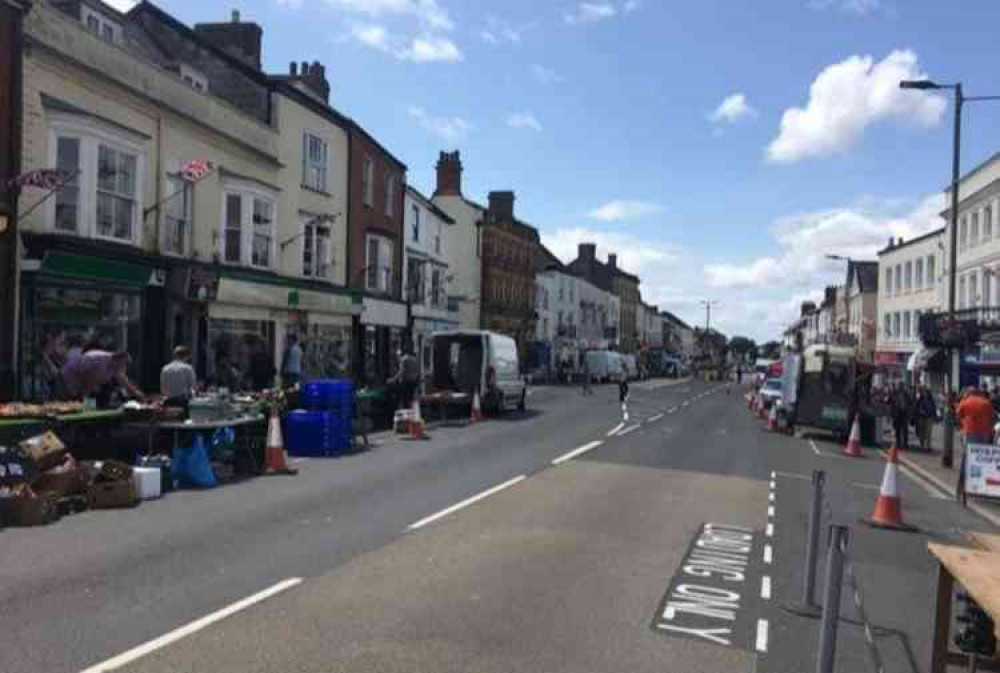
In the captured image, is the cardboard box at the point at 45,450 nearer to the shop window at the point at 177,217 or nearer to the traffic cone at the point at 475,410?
the shop window at the point at 177,217

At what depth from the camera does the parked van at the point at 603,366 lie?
6725cm

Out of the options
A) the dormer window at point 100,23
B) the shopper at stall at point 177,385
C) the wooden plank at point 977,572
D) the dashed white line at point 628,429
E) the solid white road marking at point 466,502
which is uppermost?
the dormer window at point 100,23

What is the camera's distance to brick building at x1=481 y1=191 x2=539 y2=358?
59656 millimetres

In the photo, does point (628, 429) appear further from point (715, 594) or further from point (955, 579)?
point (955, 579)

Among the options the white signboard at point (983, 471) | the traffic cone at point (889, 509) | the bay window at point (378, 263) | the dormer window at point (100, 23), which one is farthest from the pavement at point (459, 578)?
the bay window at point (378, 263)

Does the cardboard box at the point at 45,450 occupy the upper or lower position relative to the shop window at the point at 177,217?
lower

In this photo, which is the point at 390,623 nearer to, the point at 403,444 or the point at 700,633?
the point at 700,633

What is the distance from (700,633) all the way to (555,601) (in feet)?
3.79

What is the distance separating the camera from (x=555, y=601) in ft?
22.0

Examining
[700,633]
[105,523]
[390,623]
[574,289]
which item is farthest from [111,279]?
[574,289]

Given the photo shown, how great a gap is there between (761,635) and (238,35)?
2863cm

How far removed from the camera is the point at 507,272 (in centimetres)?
6356

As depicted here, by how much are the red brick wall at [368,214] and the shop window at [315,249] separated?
6.09 feet

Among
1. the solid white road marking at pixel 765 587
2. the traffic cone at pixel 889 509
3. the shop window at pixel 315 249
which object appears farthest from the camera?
the shop window at pixel 315 249
